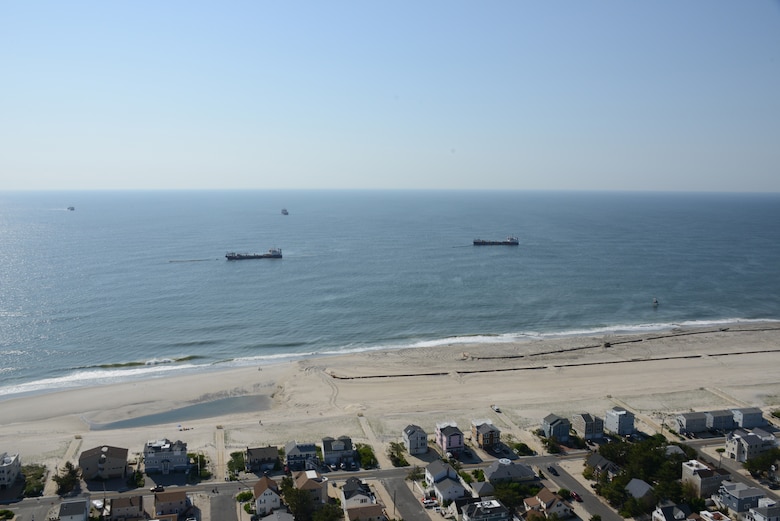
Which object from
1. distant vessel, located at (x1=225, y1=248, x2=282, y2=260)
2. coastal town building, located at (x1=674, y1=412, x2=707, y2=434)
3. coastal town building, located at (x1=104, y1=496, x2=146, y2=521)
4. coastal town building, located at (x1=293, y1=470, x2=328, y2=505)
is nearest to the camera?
coastal town building, located at (x1=104, y1=496, x2=146, y2=521)

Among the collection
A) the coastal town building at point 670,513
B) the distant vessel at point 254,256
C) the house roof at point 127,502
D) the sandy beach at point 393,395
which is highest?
the distant vessel at point 254,256

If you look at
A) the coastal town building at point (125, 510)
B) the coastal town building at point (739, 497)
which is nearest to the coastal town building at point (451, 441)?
the coastal town building at point (739, 497)

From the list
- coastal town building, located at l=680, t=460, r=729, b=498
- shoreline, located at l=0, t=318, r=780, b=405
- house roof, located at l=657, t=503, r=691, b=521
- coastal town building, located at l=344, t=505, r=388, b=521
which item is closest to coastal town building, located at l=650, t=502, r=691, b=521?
house roof, located at l=657, t=503, r=691, b=521

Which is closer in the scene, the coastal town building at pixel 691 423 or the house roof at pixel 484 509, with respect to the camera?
the house roof at pixel 484 509

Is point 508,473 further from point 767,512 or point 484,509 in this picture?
point 767,512

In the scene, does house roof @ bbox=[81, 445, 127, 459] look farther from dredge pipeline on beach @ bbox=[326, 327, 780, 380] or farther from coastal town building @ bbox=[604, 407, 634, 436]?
coastal town building @ bbox=[604, 407, 634, 436]

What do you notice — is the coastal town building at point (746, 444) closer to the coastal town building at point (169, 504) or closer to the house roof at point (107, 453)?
the coastal town building at point (169, 504)
